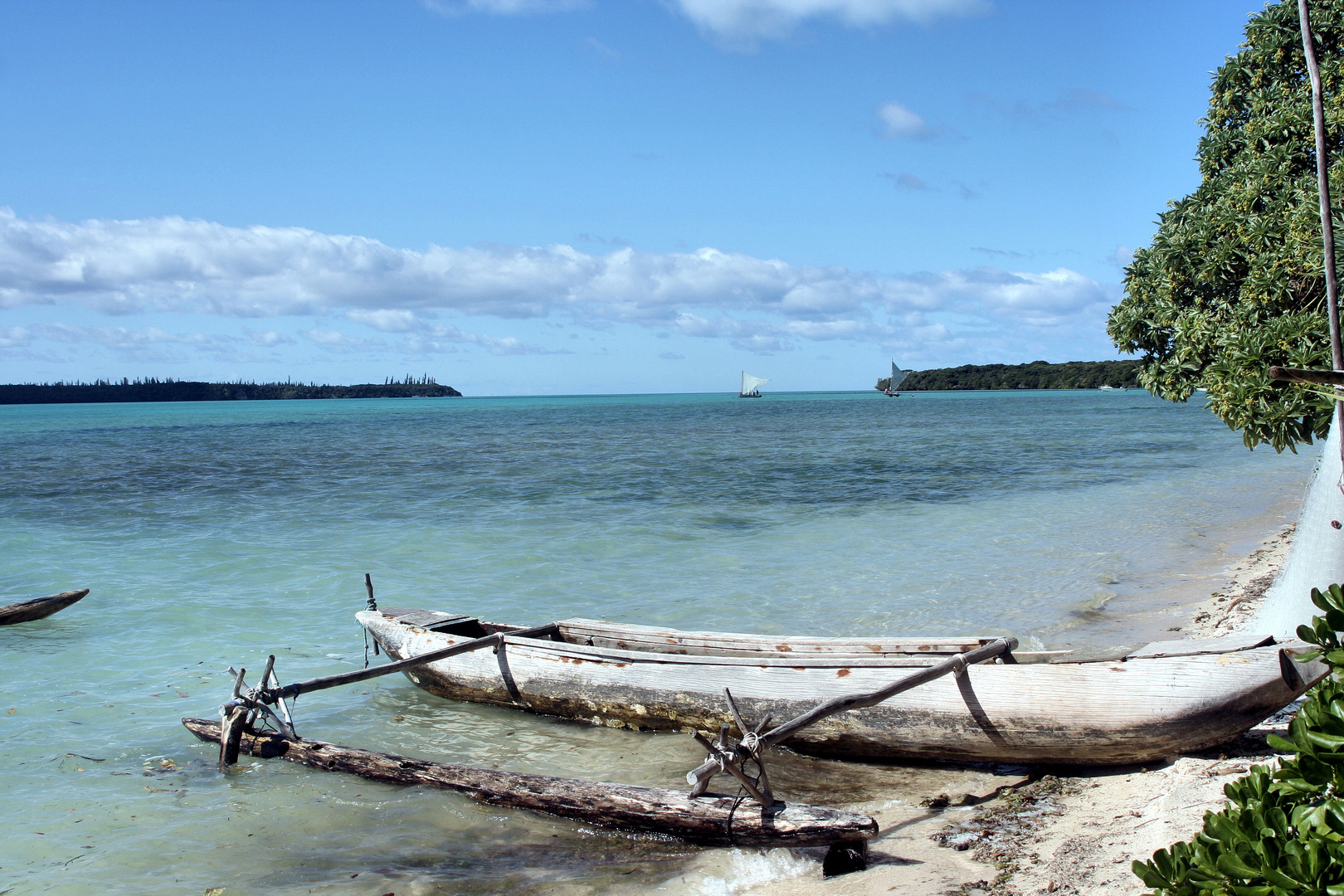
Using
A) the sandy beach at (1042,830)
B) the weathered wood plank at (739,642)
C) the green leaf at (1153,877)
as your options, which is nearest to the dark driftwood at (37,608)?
the weathered wood plank at (739,642)

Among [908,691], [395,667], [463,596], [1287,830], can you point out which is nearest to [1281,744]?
[1287,830]

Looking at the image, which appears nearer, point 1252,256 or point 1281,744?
point 1281,744

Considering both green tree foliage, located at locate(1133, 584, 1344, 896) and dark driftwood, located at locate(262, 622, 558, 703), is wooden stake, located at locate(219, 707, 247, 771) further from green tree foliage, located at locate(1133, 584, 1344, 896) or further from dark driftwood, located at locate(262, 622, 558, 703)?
green tree foliage, located at locate(1133, 584, 1344, 896)

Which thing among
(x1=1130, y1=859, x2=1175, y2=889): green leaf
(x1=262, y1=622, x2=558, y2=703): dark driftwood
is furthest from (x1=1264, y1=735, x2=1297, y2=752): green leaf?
(x1=262, y1=622, x2=558, y2=703): dark driftwood

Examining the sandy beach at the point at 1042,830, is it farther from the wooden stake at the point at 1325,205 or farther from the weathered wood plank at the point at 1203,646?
the wooden stake at the point at 1325,205

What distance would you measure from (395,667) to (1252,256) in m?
8.40

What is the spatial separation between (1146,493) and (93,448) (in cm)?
4146

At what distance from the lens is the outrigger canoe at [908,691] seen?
5.05 metres

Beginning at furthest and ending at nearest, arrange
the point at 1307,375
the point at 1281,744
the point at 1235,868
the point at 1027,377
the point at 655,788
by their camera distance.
Answer: the point at 1027,377, the point at 655,788, the point at 1307,375, the point at 1281,744, the point at 1235,868

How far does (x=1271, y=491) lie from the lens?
1919 cm

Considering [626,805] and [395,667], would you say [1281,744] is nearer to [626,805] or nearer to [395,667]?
[626,805]

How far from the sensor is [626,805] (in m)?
4.99

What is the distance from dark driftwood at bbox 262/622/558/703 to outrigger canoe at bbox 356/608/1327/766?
0.29 feet

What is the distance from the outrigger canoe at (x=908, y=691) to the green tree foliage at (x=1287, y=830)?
347 cm
